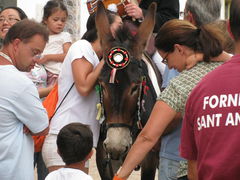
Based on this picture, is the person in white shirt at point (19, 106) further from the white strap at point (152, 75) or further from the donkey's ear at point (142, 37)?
the white strap at point (152, 75)

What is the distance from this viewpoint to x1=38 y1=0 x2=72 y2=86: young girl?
24.5 ft

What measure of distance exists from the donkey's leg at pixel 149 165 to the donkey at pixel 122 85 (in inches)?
15.3

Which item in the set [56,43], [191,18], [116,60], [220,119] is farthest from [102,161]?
[220,119]

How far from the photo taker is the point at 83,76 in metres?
5.27

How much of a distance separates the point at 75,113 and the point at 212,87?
2.64 metres

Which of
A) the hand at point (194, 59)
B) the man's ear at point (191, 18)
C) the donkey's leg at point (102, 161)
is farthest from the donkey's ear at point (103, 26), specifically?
the hand at point (194, 59)

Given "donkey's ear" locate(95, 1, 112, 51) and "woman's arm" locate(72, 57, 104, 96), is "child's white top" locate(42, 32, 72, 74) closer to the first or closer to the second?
"donkey's ear" locate(95, 1, 112, 51)

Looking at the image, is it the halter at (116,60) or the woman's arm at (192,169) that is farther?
the halter at (116,60)

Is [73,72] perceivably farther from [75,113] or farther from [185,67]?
[185,67]

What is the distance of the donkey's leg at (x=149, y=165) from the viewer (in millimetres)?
6020

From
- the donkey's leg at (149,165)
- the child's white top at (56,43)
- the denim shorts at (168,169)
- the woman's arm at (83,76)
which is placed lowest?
the donkey's leg at (149,165)

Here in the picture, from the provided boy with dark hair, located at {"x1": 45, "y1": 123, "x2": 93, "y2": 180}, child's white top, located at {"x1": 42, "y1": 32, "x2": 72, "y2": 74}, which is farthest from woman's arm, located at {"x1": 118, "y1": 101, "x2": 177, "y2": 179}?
child's white top, located at {"x1": 42, "y1": 32, "x2": 72, "y2": 74}

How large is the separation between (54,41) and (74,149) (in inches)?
153

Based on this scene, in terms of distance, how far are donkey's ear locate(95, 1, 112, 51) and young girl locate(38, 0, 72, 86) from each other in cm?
192
